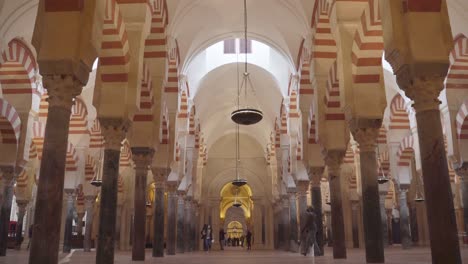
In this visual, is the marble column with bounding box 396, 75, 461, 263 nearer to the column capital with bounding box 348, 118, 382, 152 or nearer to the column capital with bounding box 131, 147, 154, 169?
the column capital with bounding box 348, 118, 382, 152

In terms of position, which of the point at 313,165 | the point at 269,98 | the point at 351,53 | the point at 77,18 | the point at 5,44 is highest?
the point at 269,98

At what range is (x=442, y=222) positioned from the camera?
3779mm

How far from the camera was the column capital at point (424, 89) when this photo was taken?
4.11m

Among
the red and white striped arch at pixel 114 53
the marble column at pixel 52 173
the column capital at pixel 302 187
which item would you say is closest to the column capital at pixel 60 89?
the marble column at pixel 52 173

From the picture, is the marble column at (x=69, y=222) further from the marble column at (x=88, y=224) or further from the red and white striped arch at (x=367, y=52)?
the red and white striped arch at (x=367, y=52)

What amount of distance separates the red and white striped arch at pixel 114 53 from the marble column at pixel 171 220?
5.34 meters

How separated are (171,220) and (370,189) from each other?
5.94 m

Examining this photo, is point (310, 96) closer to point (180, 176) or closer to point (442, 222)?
point (180, 176)

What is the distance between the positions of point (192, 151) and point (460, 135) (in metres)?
7.96

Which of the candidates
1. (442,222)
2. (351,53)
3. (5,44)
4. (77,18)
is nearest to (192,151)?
(5,44)

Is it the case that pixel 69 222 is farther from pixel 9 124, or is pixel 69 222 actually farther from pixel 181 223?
pixel 9 124

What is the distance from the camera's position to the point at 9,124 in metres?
8.54

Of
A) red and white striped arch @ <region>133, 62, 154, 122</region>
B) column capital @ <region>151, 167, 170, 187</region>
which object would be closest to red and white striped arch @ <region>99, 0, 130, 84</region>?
red and white striped arch @ <region>133, 62, 154, 122</region>

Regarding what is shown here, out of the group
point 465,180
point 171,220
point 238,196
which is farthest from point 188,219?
point 238,196
